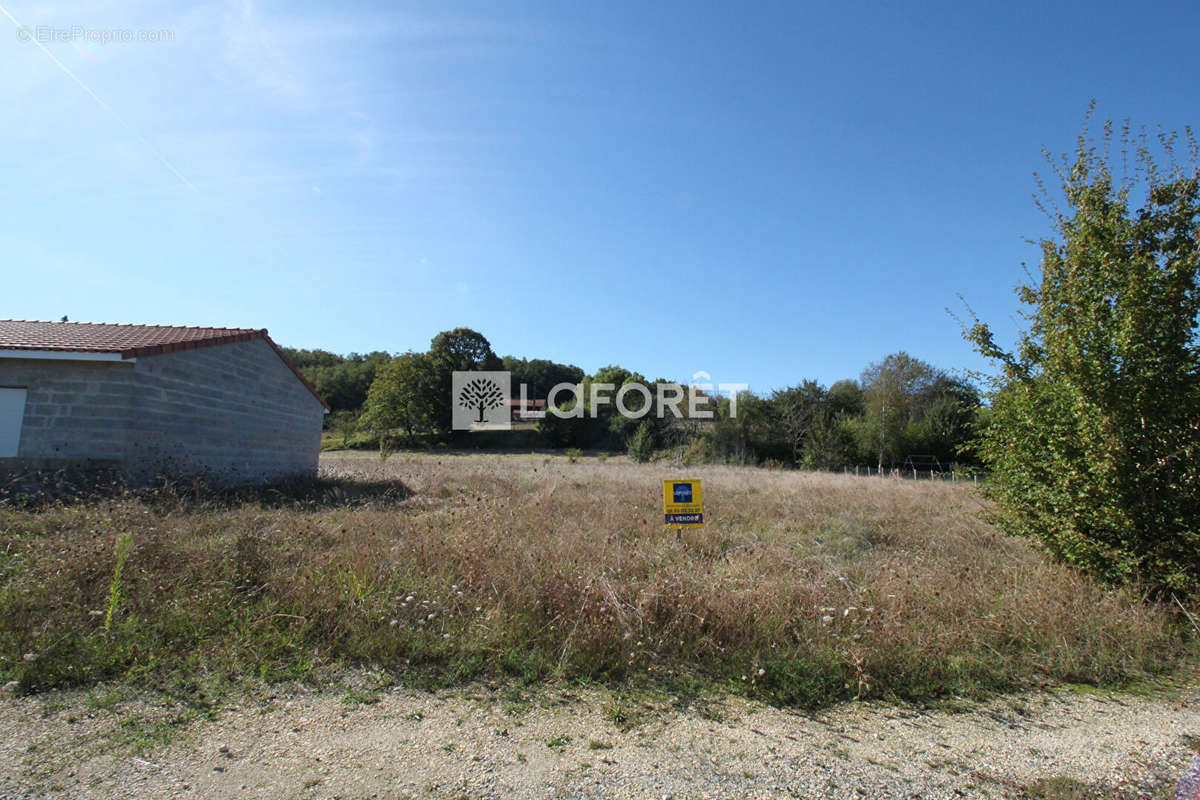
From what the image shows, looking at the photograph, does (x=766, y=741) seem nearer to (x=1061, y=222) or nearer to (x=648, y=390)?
(x=1061, y=222)

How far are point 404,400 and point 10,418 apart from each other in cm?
3197

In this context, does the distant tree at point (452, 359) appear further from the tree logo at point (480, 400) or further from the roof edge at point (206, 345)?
the roof edge at point (206, 345)

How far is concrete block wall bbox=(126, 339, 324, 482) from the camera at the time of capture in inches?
415

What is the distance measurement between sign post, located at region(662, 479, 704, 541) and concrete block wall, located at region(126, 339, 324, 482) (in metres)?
10.4

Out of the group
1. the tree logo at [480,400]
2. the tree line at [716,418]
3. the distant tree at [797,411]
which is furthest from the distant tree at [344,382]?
the distant tree at [797,411]

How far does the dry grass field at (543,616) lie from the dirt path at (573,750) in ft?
1.01

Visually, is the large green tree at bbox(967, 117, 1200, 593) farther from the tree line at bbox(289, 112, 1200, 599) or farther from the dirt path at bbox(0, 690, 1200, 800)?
the dirt path at bbox(0, 690, 1200, 800)

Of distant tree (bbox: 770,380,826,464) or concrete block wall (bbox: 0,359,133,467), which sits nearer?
concrete block wall (bbox: 0,359,133,467)

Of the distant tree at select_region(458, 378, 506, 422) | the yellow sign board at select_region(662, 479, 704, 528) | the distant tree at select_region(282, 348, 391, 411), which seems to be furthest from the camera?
the distant tree at select_region(282, 348, 391, 411)

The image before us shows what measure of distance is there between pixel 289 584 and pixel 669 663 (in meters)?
3.16

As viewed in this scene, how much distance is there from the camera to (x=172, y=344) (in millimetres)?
10664

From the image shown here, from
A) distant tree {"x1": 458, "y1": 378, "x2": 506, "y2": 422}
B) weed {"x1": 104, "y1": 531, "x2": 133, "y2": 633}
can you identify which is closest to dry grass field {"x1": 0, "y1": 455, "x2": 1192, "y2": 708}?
weed {"x1": 104, "y1": 531, "x2": 133, "y2": 633}

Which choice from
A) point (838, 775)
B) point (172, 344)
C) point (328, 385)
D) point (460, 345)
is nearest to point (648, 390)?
point (460, 345)

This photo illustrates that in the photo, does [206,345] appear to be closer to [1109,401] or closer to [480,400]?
[1109,401]
